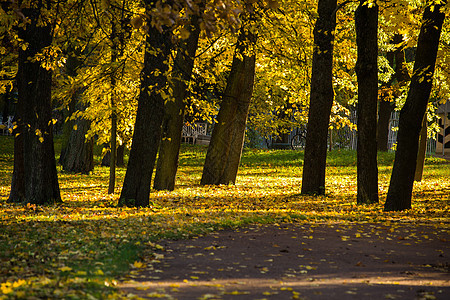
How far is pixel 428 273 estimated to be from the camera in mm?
6504

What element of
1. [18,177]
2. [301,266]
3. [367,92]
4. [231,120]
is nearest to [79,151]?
[231,120]

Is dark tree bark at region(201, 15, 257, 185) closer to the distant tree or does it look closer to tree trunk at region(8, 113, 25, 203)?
the distant tree

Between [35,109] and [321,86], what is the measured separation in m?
7.01

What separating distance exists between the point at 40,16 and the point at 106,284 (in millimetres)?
7159

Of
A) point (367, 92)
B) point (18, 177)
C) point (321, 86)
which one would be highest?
point (321, 86)

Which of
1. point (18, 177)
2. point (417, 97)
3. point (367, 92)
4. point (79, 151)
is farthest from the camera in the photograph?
point (79, 151)

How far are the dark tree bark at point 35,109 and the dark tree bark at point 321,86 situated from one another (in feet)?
21.4

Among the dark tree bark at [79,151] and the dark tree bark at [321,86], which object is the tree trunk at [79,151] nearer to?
the dark tree bark at [79,151]

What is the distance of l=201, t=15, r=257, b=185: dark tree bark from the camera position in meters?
17.9

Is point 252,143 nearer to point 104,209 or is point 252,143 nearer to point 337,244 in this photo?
point 104,209

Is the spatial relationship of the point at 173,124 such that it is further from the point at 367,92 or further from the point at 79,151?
the point at 79,151

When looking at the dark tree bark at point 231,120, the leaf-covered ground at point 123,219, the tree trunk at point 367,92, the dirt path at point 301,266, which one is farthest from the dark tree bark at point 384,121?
the dirt path at point 301,266

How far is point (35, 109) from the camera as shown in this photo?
11430mm

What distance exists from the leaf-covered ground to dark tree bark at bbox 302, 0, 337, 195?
48.2 inches
